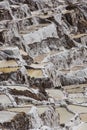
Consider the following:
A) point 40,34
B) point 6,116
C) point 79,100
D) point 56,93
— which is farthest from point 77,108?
point 40,34

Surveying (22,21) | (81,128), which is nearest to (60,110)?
(81,128)

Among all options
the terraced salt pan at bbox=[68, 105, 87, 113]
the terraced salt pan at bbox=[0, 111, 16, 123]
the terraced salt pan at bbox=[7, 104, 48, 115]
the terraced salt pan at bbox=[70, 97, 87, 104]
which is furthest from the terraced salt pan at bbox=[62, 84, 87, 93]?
the terraced salt pan at bbox=[0, 111, 16, 123]

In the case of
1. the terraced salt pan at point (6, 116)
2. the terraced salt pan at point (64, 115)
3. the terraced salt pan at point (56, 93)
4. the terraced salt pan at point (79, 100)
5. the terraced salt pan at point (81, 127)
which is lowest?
the terraced salt pan at point (79, 100)

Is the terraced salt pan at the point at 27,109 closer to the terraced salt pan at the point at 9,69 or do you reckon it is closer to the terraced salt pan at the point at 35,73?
the terraced salt pan at the point at 9,69

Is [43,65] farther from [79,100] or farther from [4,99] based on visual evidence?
[4,99]

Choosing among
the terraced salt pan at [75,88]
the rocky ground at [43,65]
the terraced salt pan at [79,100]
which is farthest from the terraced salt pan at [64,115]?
the terraced salt pan at [75,88]

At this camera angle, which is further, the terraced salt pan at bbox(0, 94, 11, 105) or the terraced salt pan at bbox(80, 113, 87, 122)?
the terraced salt pan at bbox(80, 113, 87, 122)

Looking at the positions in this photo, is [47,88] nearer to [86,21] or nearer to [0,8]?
[0,8]

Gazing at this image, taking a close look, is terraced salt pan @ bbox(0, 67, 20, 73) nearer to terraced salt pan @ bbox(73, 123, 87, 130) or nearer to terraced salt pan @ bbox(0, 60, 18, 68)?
terraced salt pan @ bbox(0, 60, 18, 68)
